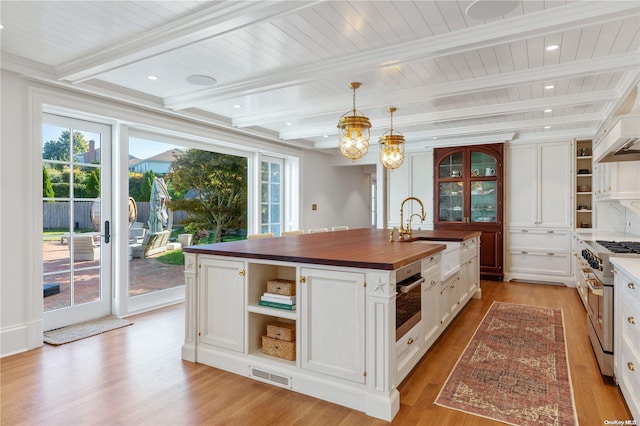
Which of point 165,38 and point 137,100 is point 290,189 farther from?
point 165,38

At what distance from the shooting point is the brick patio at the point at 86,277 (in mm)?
3670

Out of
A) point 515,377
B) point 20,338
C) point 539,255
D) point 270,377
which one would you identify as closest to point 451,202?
point 539,255

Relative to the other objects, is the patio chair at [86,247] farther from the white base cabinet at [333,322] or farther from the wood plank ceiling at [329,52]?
the white base cabinet at [333,322]

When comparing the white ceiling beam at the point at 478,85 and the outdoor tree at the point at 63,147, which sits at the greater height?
the white ceiling beam at the point at 478,85

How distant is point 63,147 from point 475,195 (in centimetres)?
597

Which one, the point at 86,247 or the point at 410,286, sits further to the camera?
the point at 86,247

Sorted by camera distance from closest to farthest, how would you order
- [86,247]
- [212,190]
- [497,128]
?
[86,247] → [497,128] → [212,190]

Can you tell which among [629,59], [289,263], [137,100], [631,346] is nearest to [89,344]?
[289,263]

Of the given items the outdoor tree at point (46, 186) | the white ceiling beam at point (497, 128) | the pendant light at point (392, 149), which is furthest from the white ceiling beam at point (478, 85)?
the outdoor tree at point (46, 186)

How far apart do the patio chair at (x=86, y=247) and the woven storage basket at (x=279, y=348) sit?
248 cm

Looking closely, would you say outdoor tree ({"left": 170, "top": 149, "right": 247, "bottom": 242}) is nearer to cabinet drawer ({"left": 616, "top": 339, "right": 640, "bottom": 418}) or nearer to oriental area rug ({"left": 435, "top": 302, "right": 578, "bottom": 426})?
oriental area rug ({"left": 435, "top": 302, "right": 578, "bottom": 426})

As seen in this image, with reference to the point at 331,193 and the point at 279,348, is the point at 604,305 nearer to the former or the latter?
the point at 279,348

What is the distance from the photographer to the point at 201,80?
3.57 metres

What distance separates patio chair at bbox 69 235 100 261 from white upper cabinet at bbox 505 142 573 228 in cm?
608
